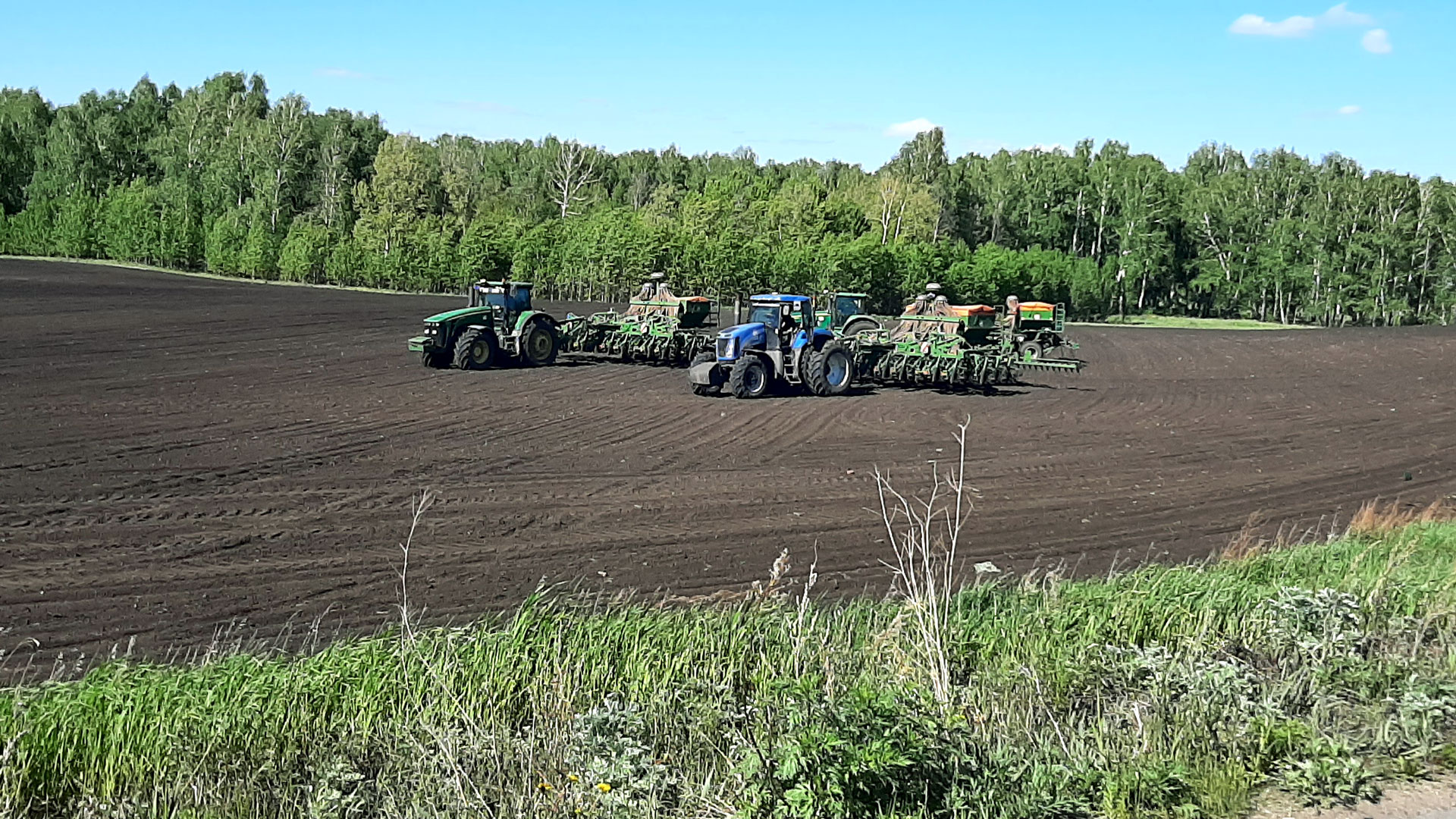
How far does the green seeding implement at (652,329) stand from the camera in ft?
94.3

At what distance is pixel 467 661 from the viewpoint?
Result: 641cm

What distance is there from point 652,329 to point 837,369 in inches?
238

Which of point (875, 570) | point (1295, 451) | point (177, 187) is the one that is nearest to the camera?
point (875, 570)

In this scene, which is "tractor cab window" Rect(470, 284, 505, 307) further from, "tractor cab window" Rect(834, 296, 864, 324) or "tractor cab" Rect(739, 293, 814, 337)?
"tractor cab window" Rect(834, 296, 864, 324)

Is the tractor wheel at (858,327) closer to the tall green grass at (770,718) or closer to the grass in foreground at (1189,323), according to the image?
the tall green grass at (770,718)

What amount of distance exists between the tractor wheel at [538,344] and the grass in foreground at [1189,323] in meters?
44.7

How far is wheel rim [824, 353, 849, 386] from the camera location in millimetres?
24141

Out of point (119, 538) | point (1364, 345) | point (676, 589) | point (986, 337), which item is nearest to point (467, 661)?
point (676, 589)

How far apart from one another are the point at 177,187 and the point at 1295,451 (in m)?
68.0

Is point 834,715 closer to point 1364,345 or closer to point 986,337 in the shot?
point 986,337

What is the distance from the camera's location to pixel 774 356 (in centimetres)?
2391

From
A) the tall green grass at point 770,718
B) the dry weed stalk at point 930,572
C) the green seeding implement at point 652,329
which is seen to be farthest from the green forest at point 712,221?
the tall green grass at point 770,718

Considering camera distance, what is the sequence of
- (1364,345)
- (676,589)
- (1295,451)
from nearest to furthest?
1. (676,589)
2. (1295,451)
3. (1364,345)

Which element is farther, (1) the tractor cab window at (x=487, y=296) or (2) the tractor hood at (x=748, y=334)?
(1) the tractor cab window at (x=487, y=296)
